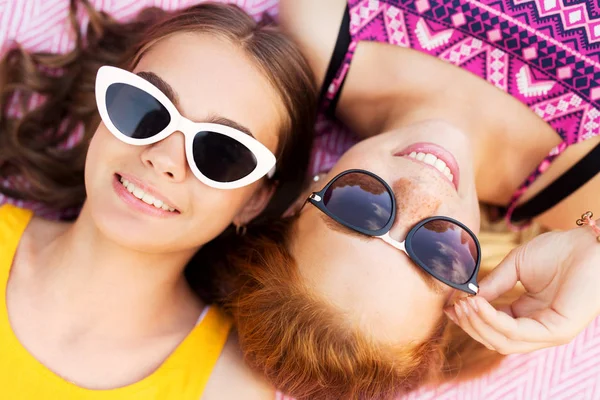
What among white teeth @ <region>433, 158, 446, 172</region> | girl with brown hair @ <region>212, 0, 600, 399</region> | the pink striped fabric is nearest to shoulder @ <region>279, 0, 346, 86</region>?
girl with brown hair @ <region>212, 0, 600, 399</region>

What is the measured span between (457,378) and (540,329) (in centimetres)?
69

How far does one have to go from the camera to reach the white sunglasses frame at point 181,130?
1645 millimetres

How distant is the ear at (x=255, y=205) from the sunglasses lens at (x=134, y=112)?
18.5 inches

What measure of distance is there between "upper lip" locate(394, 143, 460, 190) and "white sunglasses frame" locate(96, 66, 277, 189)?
435 mm

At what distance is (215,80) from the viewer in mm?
1704

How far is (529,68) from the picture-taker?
1961mm

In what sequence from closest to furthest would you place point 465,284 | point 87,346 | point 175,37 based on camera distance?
1. point 465,284
2. point 175,37
3. point 87,346

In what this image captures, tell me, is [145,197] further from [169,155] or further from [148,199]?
[169,155]

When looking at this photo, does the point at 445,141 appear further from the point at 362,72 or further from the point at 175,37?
the point at 175,37

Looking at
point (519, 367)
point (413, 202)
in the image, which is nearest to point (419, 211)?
point (413, 202)

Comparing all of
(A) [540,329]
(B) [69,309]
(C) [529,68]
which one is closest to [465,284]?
(A) [540,329]

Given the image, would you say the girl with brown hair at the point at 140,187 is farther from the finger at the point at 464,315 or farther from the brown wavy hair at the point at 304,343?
the finger at the point at 464,315

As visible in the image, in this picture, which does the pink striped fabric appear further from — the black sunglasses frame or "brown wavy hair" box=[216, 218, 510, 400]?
the black sunglasses frame

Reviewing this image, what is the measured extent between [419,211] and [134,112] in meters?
0.86
